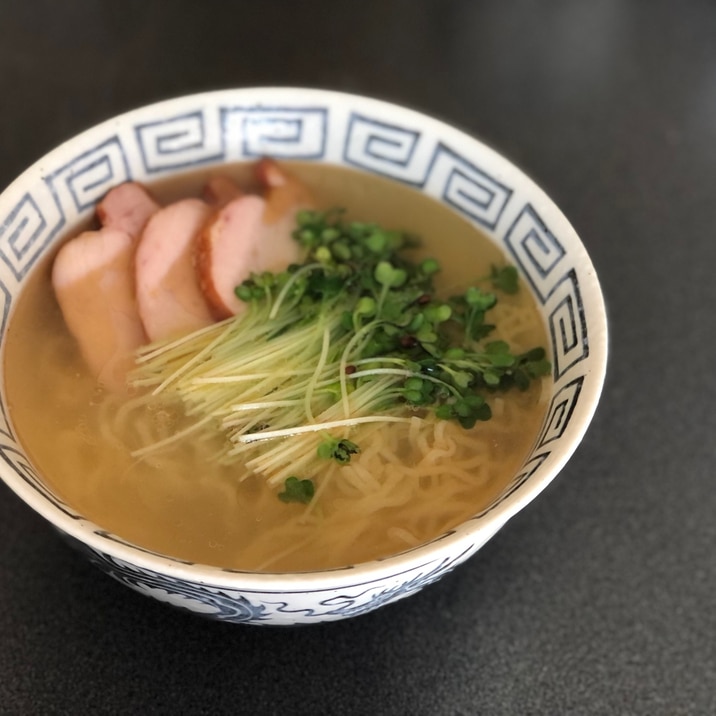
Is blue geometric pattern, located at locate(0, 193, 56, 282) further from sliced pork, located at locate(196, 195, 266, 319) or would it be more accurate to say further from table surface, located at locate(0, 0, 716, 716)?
table surface, located at locate(0, 0, 716, 716)

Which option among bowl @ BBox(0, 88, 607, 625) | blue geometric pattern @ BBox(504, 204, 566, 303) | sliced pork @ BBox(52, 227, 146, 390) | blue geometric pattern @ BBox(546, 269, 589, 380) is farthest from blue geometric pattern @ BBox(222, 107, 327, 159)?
blue geometric pattern @ BBox(546, 269, 589, 380)

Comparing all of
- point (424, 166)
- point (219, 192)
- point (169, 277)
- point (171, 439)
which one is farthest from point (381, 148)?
point (171, 439)

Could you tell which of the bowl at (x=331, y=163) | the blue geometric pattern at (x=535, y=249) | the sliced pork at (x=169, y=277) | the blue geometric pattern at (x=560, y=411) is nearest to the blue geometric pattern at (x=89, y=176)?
the bowl at (x=331, y=163)

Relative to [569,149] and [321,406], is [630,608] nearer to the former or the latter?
[321,406]

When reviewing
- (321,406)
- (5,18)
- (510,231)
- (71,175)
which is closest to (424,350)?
(321,406)

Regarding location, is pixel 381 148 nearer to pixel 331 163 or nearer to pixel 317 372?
pixel 331 163

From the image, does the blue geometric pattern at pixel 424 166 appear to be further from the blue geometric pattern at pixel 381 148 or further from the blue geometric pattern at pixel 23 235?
the blue geometric pattern at pixel 23 235

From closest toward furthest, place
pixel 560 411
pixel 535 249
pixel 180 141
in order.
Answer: pixel 560 411
pixel 535 249
pixel 180 141
